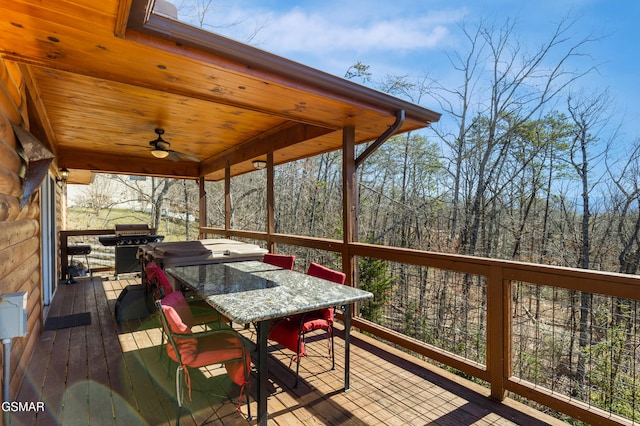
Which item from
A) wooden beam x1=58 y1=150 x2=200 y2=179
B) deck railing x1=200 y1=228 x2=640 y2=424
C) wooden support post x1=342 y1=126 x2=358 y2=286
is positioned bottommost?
deck railing x1=200 y1=228 x2=640 y2=424

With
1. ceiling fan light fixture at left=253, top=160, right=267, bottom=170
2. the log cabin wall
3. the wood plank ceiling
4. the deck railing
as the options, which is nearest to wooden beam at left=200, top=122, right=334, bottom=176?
the wood plank ceiling

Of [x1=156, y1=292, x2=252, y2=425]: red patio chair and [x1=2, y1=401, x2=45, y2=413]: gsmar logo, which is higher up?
[x1=156, y1=292, x2=252, y2=425]: red patio chair

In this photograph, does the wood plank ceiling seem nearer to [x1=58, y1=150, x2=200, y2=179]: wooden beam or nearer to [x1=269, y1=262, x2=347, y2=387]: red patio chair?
[x1=58, y1=150, x2=200, y2=179]: wooden beam

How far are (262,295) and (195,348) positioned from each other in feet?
1.68

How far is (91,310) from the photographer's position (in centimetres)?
467

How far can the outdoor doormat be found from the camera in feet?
13.0

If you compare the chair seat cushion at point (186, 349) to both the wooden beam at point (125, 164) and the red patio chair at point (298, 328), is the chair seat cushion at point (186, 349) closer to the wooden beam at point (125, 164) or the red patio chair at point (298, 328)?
the red patio chair at point (298, 328)

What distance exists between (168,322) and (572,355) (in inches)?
140

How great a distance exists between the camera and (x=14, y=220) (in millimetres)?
2465

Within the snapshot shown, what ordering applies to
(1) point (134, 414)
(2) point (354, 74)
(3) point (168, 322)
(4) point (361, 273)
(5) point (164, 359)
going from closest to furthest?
(3) point (168, 322) < (1) point (134, 414) < (5) point (164, 359) < (4) point (361, 273) < (2) point (354, 74)

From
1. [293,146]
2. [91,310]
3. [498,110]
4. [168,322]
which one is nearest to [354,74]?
[498,110]

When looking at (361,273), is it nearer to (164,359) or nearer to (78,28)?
(164,359)

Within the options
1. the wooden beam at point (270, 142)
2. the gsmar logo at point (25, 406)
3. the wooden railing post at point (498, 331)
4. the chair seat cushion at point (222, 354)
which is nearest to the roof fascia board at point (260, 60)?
the wooden beam at point (270, 142)

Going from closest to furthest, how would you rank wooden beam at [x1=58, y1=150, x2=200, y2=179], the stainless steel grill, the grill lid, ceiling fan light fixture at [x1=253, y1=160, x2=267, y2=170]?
ceiling fan light fixture at [x1=253, y1=160, x2=267, y2=170]
the stainless steel grill
wooden beam at [x1=58, y1=150, x2=200, y2=179]
the grill lid
